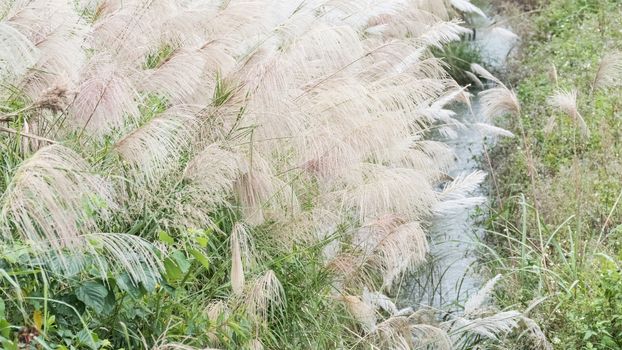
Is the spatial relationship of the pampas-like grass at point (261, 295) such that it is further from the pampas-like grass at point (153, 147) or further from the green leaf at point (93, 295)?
the green leaf at point (93, 295)

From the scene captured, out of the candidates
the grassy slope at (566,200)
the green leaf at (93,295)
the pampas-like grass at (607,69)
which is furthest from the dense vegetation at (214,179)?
the pampas-like grass at (607,69)

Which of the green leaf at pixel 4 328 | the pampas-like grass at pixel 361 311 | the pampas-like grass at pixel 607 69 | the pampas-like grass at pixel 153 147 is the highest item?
the pampas-like grass at pixel 153 147

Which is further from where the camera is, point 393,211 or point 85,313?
point 393,211

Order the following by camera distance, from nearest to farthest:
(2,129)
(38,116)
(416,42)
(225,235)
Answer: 1. (2,129)
2. (38,116)
3. (225,235)
4. (416,42)

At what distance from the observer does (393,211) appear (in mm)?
5004

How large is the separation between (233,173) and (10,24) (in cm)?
102

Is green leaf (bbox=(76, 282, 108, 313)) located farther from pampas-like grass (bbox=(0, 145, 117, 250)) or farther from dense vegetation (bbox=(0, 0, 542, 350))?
pampas-like grass (bbox=(0, 145, 117, 250))

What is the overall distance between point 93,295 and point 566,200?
12.5 ft

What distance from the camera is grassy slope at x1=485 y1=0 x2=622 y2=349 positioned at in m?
4.99

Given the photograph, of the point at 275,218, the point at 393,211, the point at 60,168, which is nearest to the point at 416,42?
the point at 393,211

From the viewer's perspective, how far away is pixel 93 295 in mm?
3549

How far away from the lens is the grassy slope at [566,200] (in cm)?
499

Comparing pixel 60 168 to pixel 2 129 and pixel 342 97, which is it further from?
pixel 342 97

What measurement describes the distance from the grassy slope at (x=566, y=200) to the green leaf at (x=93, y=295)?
89.9 inches
